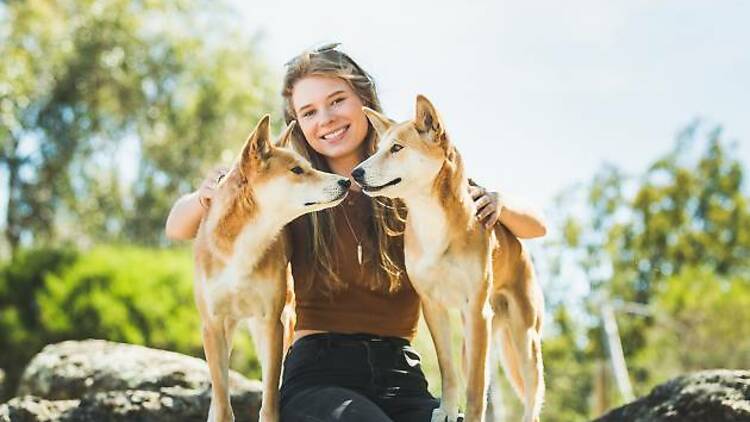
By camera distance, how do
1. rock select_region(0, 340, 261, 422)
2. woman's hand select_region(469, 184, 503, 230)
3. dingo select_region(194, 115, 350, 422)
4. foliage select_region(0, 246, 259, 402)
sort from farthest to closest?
foliage select_region(0, 246, 259, 402) < rock select_region(0, 340, 261, 422) < woman's hand select_region(469, 184, 503, 230) < dingo select_region(194, 115, 350, 422)

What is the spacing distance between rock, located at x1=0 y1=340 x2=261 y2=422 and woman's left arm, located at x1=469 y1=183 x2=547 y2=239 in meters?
2.11

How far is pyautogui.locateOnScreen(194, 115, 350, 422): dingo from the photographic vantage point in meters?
4.20

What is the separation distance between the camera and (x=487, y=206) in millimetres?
4469

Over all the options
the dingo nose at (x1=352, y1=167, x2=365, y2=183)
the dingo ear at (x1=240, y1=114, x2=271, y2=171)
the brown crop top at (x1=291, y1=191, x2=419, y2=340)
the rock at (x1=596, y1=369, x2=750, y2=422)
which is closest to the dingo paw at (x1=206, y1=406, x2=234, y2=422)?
the brown crop top at (x1=291, y1=191, x2=419, y2=340)

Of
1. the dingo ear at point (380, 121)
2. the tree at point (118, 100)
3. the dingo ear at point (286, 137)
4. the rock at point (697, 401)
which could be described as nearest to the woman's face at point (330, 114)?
the dingo ear at point (286, 137)

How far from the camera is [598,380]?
81.2ft

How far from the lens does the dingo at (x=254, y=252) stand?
4.20 metres

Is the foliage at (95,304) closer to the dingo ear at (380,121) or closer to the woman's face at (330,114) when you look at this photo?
the woman's face at (330,114)

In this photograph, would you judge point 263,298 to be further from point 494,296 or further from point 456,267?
point 494,296

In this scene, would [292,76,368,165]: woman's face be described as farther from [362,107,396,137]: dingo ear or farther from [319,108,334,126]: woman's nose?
[362,107,396,137]: dingo ear

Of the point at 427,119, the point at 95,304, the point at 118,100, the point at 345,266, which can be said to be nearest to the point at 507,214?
the point at 427,119

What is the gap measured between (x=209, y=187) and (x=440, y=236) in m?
1.22

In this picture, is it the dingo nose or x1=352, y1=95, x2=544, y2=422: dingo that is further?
x1=352, y1=95, x2=544, y2=422: dingo

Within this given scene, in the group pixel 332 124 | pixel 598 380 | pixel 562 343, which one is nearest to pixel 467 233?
pixel 332 124
